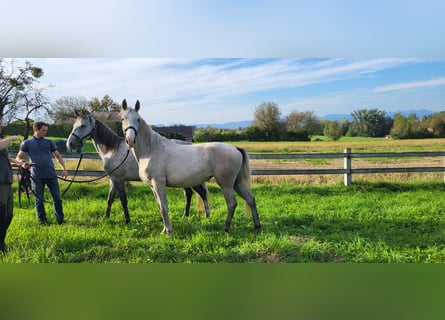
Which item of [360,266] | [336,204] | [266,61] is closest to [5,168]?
[266,61]

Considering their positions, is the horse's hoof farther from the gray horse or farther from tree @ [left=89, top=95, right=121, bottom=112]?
tree @ [left=89, top=95, right=121, bottom=112]

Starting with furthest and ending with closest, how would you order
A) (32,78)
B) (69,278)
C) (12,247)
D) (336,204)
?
1. (336,204)
2. (32,78)
3. (12,247)
4. (69,278)

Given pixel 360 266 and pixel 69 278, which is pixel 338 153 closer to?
pixel 360 266

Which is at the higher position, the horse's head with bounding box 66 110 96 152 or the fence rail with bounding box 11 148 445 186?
the horse's head with bounding box 66 110 96 152

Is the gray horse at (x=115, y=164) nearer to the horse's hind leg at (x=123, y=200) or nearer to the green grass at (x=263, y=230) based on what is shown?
the horse's hind leg at (x=123, y=200)

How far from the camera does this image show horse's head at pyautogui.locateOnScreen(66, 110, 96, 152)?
339 centimetres

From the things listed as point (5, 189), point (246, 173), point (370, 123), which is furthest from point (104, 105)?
point (370, 123)

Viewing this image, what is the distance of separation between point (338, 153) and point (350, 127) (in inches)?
21.7

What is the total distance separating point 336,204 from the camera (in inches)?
155

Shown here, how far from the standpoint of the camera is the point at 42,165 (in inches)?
135

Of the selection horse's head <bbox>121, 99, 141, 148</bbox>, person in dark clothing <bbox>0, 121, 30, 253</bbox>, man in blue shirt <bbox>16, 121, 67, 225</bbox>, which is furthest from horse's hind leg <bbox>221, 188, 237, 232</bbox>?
person in dark clothing <bbox>0, 121, 30, 253</bbox>

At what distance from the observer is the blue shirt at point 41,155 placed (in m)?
3.34

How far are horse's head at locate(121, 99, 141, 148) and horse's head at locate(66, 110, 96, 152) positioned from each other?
747mm

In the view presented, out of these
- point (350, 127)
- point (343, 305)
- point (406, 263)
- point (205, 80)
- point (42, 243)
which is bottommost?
point (343, 305)
